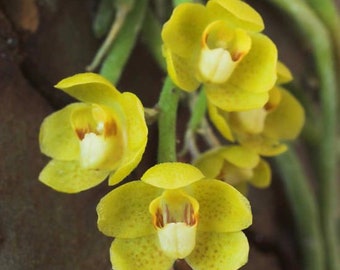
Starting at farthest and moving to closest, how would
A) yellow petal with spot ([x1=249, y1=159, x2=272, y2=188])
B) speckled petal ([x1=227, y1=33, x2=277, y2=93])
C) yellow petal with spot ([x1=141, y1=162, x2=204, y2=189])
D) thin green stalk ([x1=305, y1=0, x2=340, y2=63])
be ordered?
1. thin green stalk ([x1=305, y1=0, x2=340, y2=63])
2. yellow petal with spot ([x1=249, y1=159, x2=272, y2=188])
3. speckled petal ([x1=227, y1=33, x2=277, y2=93])
4. yellow petal with spot ([x1=141, y1=162, x2=204, y2=189])

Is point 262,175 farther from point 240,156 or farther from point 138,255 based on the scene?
point 138,255

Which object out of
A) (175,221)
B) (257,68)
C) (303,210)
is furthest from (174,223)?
(303,210)

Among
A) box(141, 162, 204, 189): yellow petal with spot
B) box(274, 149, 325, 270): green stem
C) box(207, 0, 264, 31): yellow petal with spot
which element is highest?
box(207, 0, 264, 31): yellow petal with spot

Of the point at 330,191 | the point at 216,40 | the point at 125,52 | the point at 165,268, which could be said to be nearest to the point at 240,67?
the point at 216,40

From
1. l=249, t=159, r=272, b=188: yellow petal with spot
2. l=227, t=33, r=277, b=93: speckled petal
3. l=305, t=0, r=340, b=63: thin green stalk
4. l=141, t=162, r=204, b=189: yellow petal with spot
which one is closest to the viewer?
l=141, t=162, r=204, b=189: yellow petal with spot

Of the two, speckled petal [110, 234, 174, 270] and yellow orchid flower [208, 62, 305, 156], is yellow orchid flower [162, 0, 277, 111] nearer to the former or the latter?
yellow orchid flower [208, 62, 305, 156]

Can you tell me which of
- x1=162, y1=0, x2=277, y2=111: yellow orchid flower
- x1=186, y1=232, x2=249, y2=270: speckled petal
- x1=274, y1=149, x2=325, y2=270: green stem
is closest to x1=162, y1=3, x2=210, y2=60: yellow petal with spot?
x1=162, y1=0, x2=277, y2=111: yellow orchid flower

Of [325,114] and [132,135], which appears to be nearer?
[132,135]
